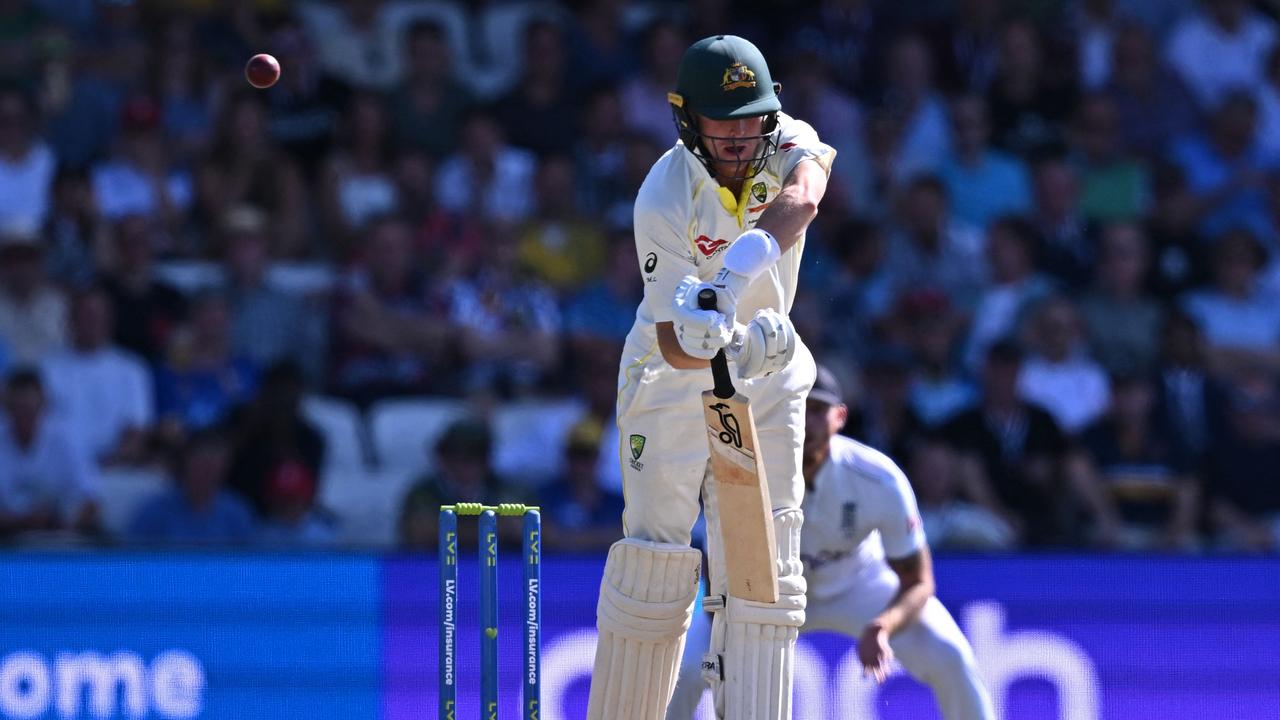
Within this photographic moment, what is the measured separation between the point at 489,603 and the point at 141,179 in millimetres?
4666

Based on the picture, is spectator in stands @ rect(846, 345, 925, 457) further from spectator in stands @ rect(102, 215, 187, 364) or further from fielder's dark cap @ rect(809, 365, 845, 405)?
spectator in stands @ rect(102, 215, 187, 364)

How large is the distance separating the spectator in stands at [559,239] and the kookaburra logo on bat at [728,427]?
432 centimetres

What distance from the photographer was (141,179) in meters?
8.42

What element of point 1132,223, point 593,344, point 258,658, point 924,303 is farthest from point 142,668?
point 1132,223

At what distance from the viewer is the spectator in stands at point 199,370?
7.82 meters

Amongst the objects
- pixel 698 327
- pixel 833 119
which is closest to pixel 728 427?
Answer: pixel 698 327

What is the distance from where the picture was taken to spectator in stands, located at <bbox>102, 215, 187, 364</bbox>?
311 inches

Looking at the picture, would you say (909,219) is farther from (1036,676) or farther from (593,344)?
(1036,676)

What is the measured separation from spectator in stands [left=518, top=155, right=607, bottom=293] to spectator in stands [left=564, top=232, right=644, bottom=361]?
144mm

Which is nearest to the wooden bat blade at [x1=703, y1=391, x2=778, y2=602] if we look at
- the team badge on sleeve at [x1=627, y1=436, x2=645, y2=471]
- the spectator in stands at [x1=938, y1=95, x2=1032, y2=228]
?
the team badge on sleeve at [x1=627, y1=436, x2=645, y2=471]

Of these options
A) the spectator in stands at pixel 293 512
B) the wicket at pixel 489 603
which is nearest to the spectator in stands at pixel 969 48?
the spectator in stands at pixel 293 512

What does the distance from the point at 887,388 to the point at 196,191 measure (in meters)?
3.26

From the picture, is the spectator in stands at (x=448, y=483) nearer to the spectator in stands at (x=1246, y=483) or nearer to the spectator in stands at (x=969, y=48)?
the spectator in stands at (x=1246, y=483)

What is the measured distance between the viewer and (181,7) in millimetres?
9086
